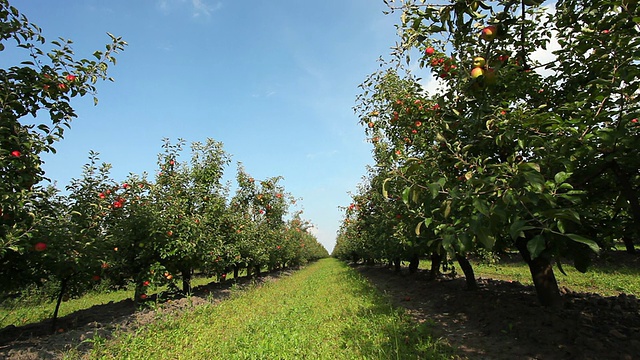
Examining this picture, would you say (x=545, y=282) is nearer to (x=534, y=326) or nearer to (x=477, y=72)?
(x=534, y=326)

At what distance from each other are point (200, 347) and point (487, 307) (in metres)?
6.32

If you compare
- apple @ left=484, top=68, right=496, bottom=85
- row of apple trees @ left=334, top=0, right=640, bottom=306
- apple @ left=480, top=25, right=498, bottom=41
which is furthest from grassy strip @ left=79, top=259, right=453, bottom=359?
apple @ left=480, top=25, right=498, bottom=41

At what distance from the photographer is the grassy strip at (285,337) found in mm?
5285

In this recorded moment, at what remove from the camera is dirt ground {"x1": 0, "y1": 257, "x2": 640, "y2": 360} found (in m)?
4.41

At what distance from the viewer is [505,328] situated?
5707mm

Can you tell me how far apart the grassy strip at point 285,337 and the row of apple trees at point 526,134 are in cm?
228

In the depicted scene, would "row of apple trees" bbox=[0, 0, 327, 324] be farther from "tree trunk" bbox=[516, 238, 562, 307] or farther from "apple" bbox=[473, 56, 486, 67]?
"tree trunk" bbox=[516, 238, 562, 307]

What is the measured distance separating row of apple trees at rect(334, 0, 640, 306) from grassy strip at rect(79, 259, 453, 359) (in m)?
2.28

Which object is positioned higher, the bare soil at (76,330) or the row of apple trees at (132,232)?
the row of apple trees at (132,232)

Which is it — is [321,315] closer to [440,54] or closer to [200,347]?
[200,347]

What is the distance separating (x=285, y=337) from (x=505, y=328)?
13.8 ft

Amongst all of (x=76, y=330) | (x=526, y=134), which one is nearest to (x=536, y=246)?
(x=526, y=134)

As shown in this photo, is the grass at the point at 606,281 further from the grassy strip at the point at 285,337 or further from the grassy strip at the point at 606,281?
the grassy strip at the point at 285,337

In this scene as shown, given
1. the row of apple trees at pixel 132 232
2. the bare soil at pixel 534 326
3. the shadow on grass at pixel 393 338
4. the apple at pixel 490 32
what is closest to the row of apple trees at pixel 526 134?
the apple at pixel 490 32
